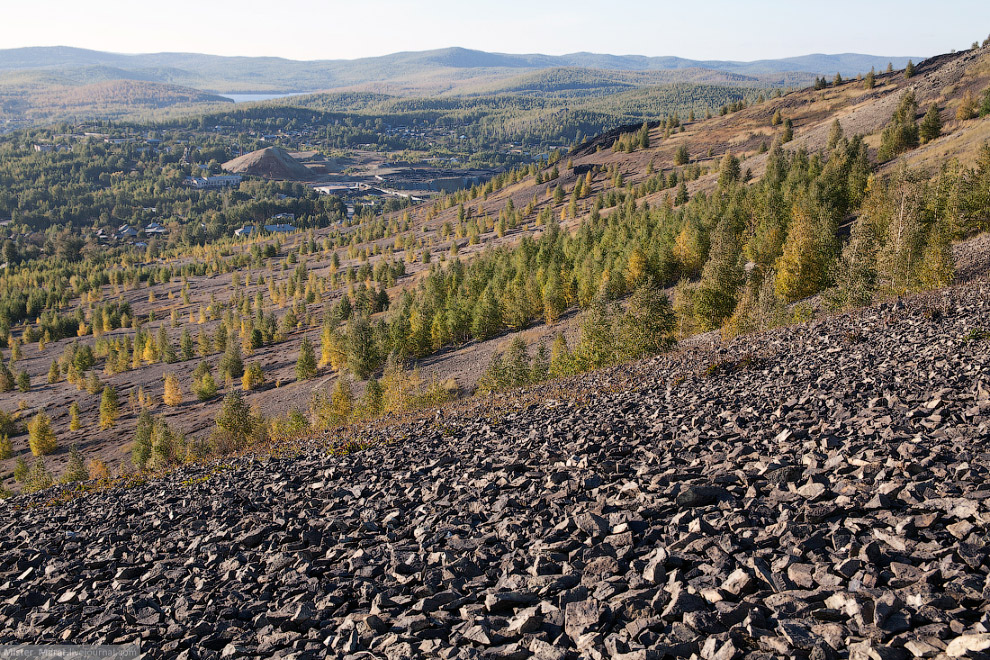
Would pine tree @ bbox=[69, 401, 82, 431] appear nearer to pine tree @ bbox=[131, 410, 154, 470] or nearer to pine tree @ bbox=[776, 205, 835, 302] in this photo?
pine tree @ bbox=[131, 410, 154, 470]

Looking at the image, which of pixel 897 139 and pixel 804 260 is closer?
pixel 804 260

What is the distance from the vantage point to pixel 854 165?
8031 cm

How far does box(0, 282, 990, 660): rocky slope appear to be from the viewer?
26.0ft

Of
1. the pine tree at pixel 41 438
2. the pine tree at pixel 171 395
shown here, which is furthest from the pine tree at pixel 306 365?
the pine tree at pixel 41 438

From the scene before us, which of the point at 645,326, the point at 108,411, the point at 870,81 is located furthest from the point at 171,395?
the point at 870,81

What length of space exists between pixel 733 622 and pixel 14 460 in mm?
117596

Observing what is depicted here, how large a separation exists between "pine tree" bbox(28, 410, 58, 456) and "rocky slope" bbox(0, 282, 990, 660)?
290 feet

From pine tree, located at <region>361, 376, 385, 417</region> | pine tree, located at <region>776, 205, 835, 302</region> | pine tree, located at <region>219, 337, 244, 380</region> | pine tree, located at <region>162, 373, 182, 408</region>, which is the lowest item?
pine tree, located at <region>162, 373, 182, 408</region>

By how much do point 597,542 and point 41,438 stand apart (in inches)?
4406

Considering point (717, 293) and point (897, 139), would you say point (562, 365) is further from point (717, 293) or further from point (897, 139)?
point (897, 139)

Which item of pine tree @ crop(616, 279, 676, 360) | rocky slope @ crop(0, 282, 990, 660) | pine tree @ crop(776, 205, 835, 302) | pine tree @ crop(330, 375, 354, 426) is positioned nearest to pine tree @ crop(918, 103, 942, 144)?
pine tree @ crop(776, 205, 835, 302)

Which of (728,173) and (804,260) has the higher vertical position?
(728,173)

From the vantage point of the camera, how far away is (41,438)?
9156cm

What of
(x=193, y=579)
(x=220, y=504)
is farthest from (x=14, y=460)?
(x=193, y=579)
